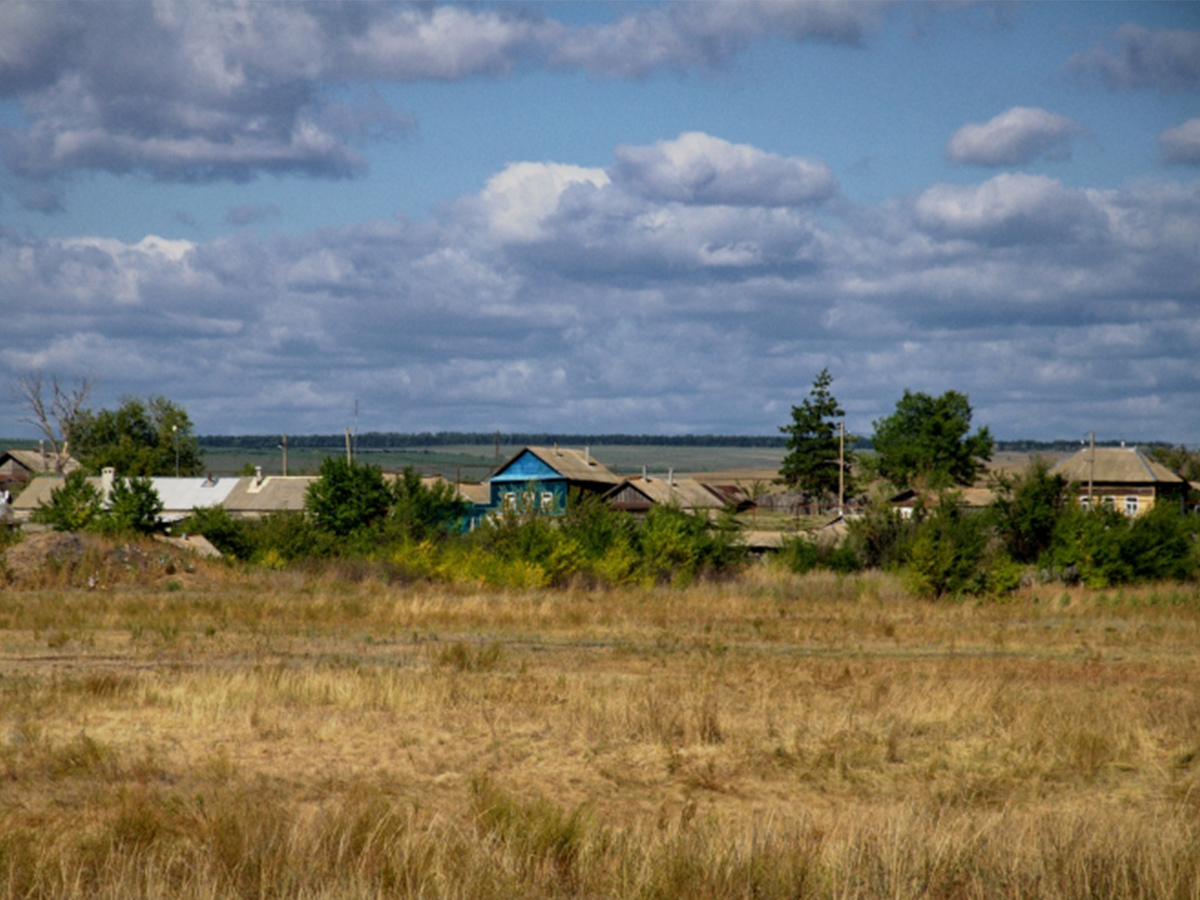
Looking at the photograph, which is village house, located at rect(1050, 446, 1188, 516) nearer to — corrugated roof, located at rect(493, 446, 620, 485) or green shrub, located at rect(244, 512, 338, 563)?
corrugated roof, located at rect(493, 446, 620, 485)

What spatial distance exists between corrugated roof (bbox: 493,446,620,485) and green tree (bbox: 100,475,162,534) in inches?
1285

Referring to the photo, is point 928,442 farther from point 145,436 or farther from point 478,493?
point 145,436

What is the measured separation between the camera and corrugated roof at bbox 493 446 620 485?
261 feet

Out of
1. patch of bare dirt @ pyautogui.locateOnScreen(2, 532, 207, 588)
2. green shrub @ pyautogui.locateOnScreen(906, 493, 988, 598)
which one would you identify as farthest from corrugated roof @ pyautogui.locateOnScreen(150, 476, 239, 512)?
green shrub @ pyautogui.locateOnScreen(906, 493, 988, 598)

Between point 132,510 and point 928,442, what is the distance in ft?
217

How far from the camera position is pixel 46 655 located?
2100cm

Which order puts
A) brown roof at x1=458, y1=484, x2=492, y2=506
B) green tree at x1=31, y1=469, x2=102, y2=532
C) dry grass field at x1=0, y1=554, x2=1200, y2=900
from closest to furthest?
dry grass field at x1=0, y1=554, x2=1200, y2=900, green tree at x1=31, y1=469, x2=102, y2=532, brown roof at x1=458, y1=484, x2=492, y2=506

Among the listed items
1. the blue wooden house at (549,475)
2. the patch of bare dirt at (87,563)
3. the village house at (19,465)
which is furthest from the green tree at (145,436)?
the patch of bare dirt at (87,563)

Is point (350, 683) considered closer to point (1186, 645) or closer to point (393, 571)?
point (1186, 645)

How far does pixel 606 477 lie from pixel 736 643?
6035 cm

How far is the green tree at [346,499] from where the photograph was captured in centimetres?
5103

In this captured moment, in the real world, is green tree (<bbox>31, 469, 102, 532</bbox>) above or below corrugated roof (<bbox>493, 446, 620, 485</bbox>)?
below

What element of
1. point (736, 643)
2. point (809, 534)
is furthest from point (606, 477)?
point (736, 643)

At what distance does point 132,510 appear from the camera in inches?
1876
